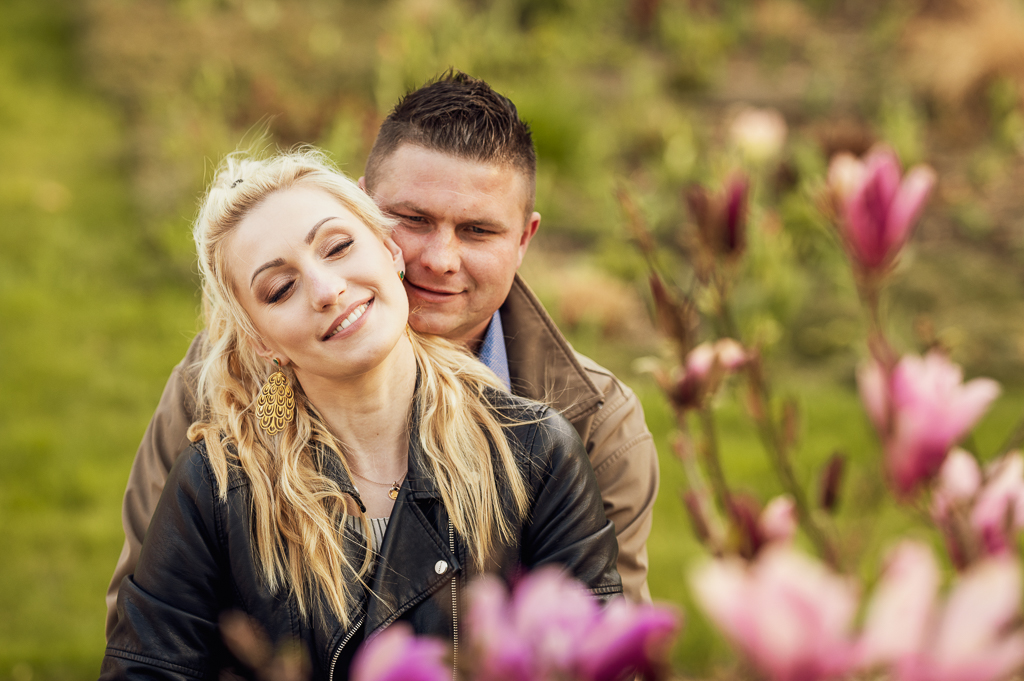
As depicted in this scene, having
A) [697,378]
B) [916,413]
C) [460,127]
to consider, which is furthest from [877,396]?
[460,127]

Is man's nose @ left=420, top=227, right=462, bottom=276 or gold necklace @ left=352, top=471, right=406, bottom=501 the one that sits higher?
man's nose @ left=420, top=227, right=462, bottom=276

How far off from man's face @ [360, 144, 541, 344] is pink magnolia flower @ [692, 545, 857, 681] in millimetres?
1602

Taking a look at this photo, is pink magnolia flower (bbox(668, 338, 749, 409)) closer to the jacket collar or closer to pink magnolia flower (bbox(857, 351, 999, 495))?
pink magnolia flower (bbox(857, 351, 999, 495))

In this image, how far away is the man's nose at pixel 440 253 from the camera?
2031 millimetres

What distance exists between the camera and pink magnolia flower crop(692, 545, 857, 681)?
18.6 inches

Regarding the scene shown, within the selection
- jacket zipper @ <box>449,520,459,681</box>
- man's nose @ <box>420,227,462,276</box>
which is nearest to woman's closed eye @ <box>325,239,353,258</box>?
man's nose @ <box>420,227,462,276</box>

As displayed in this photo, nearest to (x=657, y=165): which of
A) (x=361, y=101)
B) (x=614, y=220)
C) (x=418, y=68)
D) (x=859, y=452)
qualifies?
(x=614, y=220)

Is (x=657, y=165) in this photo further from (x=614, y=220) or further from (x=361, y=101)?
(x=361, y=101)

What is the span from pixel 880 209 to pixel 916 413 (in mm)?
232

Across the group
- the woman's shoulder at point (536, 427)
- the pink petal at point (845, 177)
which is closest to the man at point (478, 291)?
the woman's shoulder at point (536, 427)

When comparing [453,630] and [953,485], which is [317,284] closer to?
[453,630]

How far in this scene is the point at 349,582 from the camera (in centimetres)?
169

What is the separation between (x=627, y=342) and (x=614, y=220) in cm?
90

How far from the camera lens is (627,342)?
5.36 meters
